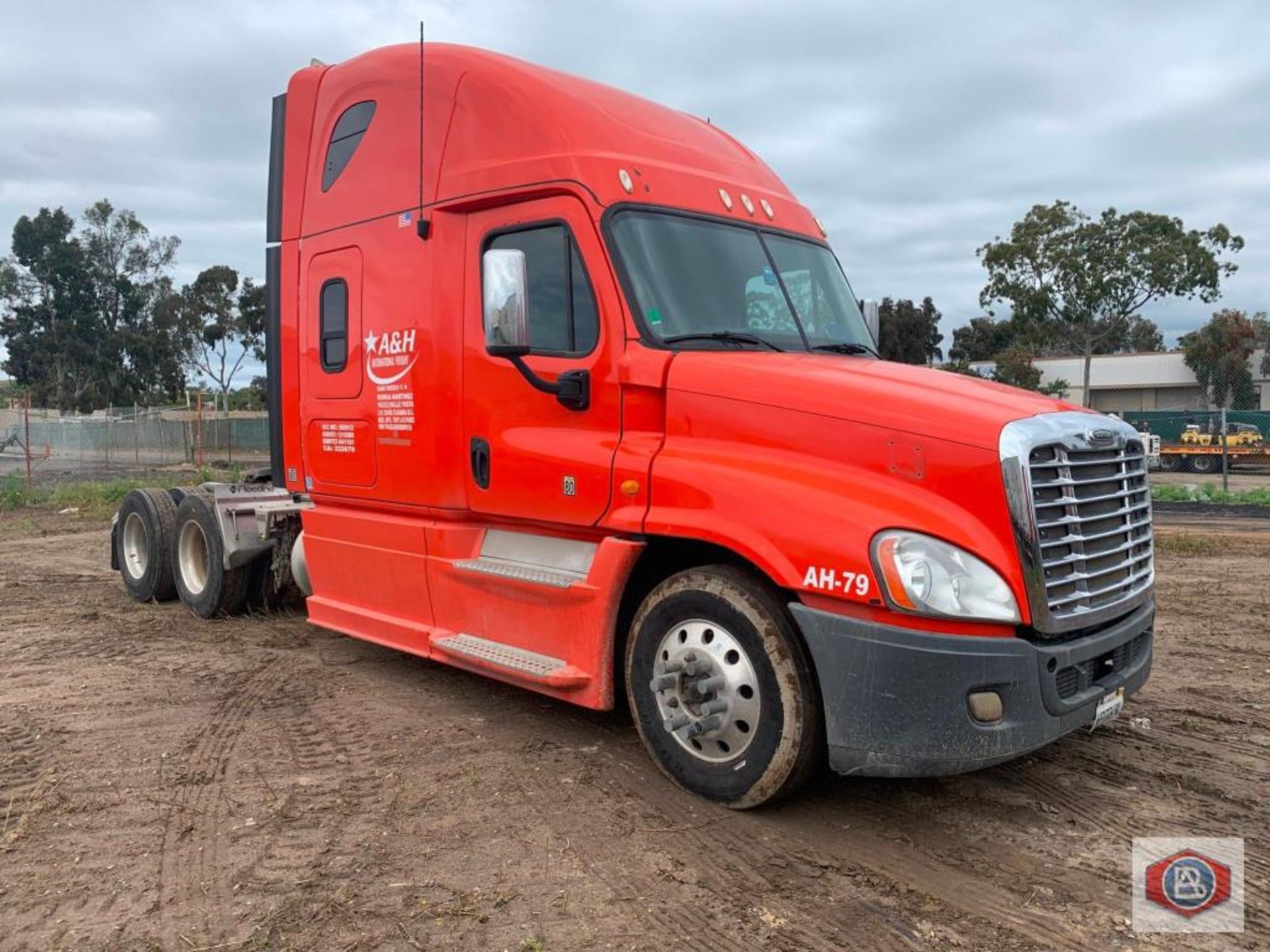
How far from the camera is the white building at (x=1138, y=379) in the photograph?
42.0 meters

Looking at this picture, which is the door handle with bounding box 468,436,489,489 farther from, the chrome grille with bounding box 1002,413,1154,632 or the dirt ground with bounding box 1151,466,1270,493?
the dirt ground with bounding box 1151,466,1270,493

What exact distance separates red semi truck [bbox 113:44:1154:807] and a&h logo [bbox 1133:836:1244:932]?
0.55 m

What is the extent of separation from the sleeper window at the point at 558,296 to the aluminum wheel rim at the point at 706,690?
1461 millimetres

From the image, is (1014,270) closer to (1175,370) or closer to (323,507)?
(1175,370)

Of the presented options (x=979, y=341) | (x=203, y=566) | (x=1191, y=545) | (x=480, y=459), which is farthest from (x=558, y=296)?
(x=979, y=341)

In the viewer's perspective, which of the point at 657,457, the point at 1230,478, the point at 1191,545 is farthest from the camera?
the point at 1230,478

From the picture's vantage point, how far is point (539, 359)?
4844 mm

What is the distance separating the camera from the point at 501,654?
5.02 meters

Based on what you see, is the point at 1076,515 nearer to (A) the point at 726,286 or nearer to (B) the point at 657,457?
(B) the point at 657,457

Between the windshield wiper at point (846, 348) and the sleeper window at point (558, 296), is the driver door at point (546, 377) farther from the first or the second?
the windshield wiper at point (846, 348)

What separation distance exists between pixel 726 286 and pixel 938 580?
6.47ft

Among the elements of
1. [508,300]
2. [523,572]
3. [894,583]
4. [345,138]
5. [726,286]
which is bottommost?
[523,572]

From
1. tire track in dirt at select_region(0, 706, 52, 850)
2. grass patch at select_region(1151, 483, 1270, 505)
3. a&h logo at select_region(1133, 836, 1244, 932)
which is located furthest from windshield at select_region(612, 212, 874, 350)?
grass patch at select_region(1151, 483, 1270, 505)

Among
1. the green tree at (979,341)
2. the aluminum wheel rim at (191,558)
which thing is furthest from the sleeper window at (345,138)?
the green tree at (979,341)
